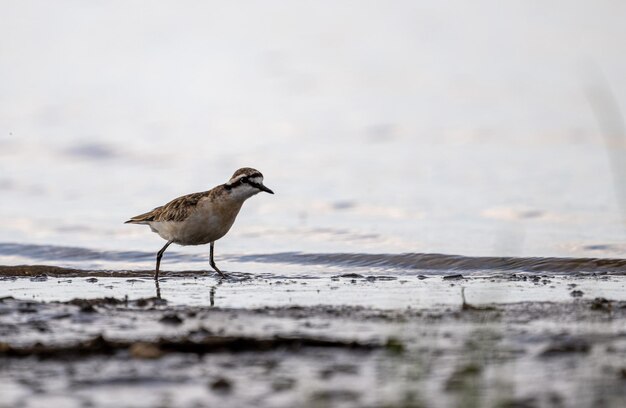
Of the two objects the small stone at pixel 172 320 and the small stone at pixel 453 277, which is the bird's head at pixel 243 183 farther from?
the small stone at pixel 172 320

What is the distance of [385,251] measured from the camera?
13.3 m

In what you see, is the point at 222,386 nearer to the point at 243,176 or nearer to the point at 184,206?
the point at 243,176

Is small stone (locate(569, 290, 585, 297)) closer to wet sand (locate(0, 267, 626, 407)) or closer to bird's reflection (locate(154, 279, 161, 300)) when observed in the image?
wet sand (locate(0, 267, 626, 407))

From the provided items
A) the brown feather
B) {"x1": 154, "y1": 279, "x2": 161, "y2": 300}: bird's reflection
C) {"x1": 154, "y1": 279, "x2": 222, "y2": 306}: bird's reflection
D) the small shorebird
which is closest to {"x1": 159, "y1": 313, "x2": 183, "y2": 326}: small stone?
{"x1": 154, "y1": 279, "x2": 222, "y2": 306}: bird's reflection

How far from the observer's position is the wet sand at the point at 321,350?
5.27 meters

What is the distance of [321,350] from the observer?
6246mm

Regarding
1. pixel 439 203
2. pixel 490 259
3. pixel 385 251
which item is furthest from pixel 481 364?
pixel 439 203

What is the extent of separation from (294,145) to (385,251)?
861cm

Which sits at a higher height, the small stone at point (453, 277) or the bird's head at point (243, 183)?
the bird's head at point (243, 183)

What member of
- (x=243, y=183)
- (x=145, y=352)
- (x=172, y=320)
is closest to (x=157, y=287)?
(x=243, y=183)

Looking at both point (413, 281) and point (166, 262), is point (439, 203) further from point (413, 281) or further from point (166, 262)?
point (413, 281)

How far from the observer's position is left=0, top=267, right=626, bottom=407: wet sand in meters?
5.27

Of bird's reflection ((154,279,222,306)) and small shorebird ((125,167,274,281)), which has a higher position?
small shorebird ((125,167,274,281))

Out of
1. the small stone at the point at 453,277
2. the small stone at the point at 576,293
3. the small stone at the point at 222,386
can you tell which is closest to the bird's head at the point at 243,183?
the small stone at the point at 453,277
